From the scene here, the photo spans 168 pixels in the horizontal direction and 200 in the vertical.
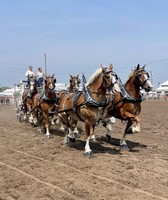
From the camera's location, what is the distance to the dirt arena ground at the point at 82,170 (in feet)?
19.5

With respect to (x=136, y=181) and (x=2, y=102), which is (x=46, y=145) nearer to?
(x=136, y=181)

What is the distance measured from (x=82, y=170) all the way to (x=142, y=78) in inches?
138

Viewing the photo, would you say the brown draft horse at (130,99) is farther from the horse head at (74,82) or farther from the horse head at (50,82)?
the horse head at (74,82)

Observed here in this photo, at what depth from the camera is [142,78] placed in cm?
975

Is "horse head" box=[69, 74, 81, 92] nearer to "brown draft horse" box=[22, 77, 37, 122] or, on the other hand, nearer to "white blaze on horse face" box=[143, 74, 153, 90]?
"brown draft horse" box=[22, 77, 37, 122]

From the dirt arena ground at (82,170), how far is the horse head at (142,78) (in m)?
1.79

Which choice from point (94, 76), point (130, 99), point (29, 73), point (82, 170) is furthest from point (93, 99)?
point (29, 73)

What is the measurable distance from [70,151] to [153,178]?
358cm

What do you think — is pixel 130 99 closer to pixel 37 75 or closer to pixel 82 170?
pixel 82 170

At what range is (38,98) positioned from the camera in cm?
1392

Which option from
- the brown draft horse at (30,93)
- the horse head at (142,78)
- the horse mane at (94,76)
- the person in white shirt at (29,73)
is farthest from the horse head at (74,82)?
the horse mane at (94,76)

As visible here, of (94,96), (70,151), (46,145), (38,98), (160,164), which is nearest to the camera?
(160,164)

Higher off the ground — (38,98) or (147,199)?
(38,98)

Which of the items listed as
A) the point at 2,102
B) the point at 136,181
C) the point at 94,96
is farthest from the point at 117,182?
the point at 2,102
